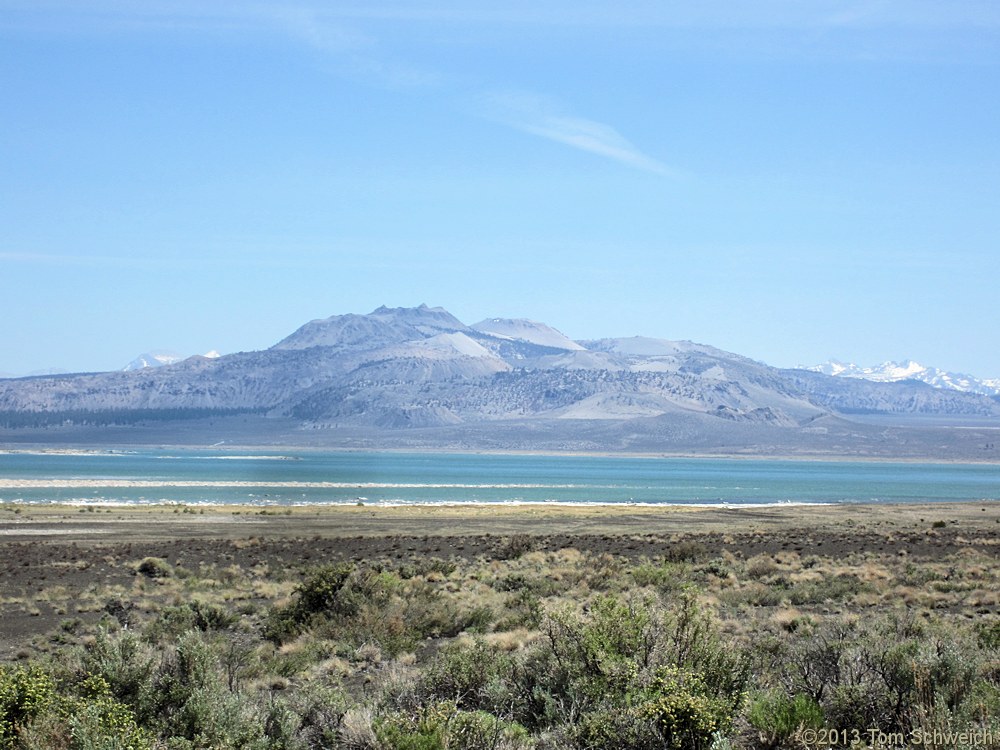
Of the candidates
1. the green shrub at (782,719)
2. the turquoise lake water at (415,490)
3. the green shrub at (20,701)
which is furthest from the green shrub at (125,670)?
the turquoise lake water at (415,490)

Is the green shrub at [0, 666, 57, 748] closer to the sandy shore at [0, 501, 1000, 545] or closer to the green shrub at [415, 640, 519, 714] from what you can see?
the green shrub at [415, 640, 519, 714]

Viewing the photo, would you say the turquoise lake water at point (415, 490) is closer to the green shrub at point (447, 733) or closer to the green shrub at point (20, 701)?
the green shrub at point (20, 701)

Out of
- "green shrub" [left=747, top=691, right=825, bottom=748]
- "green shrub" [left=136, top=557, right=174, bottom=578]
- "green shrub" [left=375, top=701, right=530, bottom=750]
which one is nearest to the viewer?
"green shrub" [left=375, top=701, right=530, bottom=750]

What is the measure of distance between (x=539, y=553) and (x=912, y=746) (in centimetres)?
2468

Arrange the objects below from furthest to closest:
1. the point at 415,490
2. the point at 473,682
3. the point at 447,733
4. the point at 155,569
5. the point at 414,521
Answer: the point at 415,490 < the point at 414,521 < the point at 155,569 < the point at 473,682 < the point at 447,733

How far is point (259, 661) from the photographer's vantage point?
13492mm

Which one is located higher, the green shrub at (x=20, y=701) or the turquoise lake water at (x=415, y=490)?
the green shrub at (x=20, y=701)

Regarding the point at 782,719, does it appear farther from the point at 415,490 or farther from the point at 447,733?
the point at 415,490

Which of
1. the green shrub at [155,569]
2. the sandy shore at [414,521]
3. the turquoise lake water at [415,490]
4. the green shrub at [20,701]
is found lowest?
the turquoise lake water at [415,490]

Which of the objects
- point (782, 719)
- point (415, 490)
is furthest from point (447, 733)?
point (415, 490)

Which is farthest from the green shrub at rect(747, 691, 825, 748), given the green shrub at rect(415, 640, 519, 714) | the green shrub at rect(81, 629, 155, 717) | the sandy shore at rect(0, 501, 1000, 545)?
the sandy shore at rect(0, 501, 1000, 545)

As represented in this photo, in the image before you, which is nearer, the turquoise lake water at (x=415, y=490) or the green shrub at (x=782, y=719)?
the green shrub at (x=782, y=719)

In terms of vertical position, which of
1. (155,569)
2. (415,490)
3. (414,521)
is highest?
(155,569)

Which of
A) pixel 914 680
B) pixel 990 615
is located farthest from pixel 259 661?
pixel 990 615
